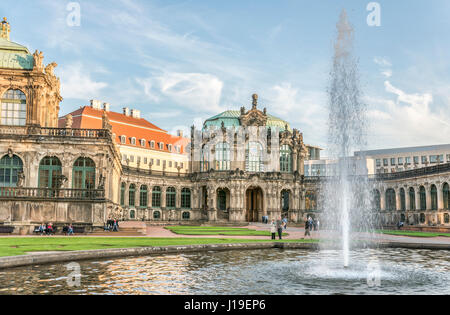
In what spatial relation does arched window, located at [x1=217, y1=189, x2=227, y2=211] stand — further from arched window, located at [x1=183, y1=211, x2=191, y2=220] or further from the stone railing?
the stone railing

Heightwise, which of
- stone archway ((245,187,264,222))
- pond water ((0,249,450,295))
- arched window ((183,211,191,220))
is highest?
stone archway ((245,187,264,222))

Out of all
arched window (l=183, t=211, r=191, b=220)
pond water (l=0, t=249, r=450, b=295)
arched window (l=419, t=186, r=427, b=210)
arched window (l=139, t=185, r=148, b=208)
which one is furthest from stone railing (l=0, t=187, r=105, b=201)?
arched window (l=419, t=186, r=427, b=210)

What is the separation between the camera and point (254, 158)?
9112 cm

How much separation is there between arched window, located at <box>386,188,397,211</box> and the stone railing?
58.8 meters

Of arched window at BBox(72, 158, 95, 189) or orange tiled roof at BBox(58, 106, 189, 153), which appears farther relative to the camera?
orange tiled roof at BBox(58, 106, 189, 153)

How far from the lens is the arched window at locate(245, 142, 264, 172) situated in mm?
90750

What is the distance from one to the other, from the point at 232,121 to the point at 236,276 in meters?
78.6

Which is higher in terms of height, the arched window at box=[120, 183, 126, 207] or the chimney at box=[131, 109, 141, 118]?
the chimney at box=[131, 109, 141, 118]

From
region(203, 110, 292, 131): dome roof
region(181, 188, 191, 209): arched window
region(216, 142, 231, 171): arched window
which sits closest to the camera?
region(216, 142, 231, 171): arched window

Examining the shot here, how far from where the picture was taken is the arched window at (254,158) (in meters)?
90.8

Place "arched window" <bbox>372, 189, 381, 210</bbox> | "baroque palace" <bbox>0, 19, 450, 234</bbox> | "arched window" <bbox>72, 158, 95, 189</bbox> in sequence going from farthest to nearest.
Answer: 1. "arched window" <bbox>372, 189, 381, 210</bbox>
2. "arched window" <bbox>72, 158, 95, 189</bbox>
3. "baroque palace" <bbox>0, 19, 450, 234</bbox>

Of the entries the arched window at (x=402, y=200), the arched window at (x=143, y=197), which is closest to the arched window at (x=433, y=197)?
the arched window at (x=402, y=200)

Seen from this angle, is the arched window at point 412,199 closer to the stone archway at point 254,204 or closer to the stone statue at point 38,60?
the stone archway at point 254,204

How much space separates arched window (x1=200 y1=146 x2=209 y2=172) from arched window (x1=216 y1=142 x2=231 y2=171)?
2.34m
